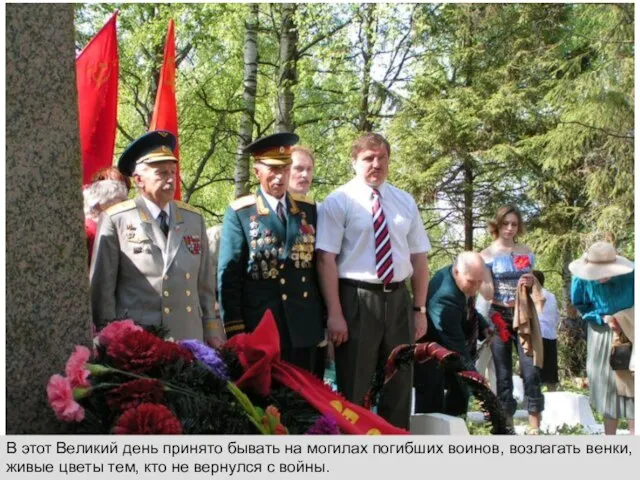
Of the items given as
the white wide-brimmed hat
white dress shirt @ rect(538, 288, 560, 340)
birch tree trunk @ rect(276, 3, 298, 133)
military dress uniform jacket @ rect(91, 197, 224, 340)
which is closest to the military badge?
military dress uniform jacket @ rect(91, 197, 224, 340)

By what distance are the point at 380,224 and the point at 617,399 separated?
296 cm

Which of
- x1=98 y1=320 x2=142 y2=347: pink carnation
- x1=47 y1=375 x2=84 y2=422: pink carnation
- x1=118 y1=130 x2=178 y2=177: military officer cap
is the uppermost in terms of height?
x1=118 y1=130 x2=178 y2=177: military officer cap

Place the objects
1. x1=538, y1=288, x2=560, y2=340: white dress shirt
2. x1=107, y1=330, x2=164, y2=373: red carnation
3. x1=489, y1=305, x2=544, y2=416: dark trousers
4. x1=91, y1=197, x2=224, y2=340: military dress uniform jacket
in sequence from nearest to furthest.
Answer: x1=107, y1=330, x2=164, y2=373: red carnation
x1=91, y1=197, x2=224, y2=340: military dress uniform jacket
x1=489, y1=305, x2=544, y2=416: dark trousers
x1=538, y1=288, x2=560, y2=340: white dress shirt

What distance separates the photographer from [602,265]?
748cm

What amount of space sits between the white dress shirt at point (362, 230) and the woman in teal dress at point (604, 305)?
84.9 inches

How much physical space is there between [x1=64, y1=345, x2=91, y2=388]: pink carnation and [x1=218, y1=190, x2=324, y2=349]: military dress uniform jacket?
248cm

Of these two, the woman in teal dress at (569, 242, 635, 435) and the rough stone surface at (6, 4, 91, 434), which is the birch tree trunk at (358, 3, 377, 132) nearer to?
the woman in teal dress at (569, 242, 635, 435)

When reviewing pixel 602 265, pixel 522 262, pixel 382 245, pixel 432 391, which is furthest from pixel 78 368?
pixel 522 262

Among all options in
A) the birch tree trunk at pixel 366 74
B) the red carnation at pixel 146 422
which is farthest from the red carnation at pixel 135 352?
the birch tree trunk at pixel 366 74

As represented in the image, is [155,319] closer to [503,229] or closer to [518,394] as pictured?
[503,229]

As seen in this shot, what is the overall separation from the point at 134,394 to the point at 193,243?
6.89 ft

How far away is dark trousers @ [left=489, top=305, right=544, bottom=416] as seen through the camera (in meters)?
7.88

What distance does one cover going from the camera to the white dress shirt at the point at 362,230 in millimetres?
5637

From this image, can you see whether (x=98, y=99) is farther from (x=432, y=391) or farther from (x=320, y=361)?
(x=432, y=391)
